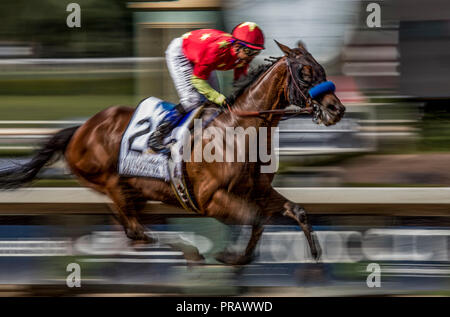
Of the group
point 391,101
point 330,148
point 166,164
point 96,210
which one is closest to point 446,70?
point 391,101

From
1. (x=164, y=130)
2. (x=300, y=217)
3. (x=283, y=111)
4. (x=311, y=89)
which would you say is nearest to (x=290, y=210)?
(x=300, y=217)

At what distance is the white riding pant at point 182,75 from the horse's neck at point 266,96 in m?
0.20

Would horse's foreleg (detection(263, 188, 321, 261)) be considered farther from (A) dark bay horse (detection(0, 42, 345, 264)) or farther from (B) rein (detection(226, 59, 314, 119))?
(B) rein (detection(226, 59, 314, 119))

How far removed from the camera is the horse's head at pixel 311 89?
381 centimetres

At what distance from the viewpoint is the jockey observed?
12.9ft

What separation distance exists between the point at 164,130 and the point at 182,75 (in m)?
0.28

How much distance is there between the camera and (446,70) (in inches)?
195

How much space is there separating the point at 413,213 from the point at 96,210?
1600 millimetres

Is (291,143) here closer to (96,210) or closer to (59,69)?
(96,210)

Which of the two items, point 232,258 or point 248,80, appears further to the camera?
point 232,258

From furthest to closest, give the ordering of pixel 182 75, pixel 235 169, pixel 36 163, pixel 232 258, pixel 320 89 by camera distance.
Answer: pixel 36 163 < pixel 232 258 < pixel 182 75 < pixel 235 169 < pixel 320 89

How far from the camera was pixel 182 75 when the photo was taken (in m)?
4.05

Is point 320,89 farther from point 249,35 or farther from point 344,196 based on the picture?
point 344,196

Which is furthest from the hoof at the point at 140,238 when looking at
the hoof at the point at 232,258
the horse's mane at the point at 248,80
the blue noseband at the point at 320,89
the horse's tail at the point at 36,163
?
the blue noseband at the point at 320,89
